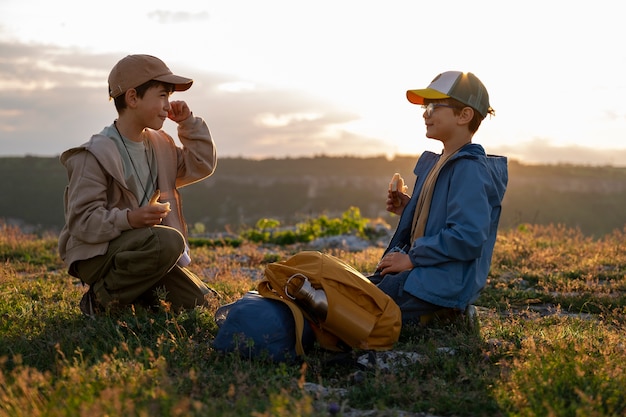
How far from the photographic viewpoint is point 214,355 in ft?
14.7

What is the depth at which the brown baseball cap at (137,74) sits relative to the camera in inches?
217

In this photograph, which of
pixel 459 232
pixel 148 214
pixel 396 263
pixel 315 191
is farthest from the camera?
pixel 315 191

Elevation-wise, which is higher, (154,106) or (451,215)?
(154,106)

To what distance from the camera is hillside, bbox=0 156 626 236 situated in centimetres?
4341

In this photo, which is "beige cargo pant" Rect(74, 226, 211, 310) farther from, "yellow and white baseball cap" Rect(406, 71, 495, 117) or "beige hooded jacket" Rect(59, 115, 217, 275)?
"yellow and white baseball cap" Rect(406, 71, 495, 117)

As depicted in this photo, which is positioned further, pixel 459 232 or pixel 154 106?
pixel 154 106

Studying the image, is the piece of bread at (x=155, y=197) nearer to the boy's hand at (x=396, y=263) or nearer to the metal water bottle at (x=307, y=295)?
the metal water bottle at (x=307, y=295)

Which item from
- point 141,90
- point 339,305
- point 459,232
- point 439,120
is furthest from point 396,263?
point 141,90

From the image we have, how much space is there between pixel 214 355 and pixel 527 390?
77.3 inches

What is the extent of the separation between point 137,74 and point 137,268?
5.03 ft

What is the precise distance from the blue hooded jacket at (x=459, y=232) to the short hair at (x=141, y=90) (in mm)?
2328

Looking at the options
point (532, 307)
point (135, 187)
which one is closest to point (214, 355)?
point (135, 187)

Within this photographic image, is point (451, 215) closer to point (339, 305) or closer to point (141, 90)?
point (339, 305)

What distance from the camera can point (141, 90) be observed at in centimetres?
556
